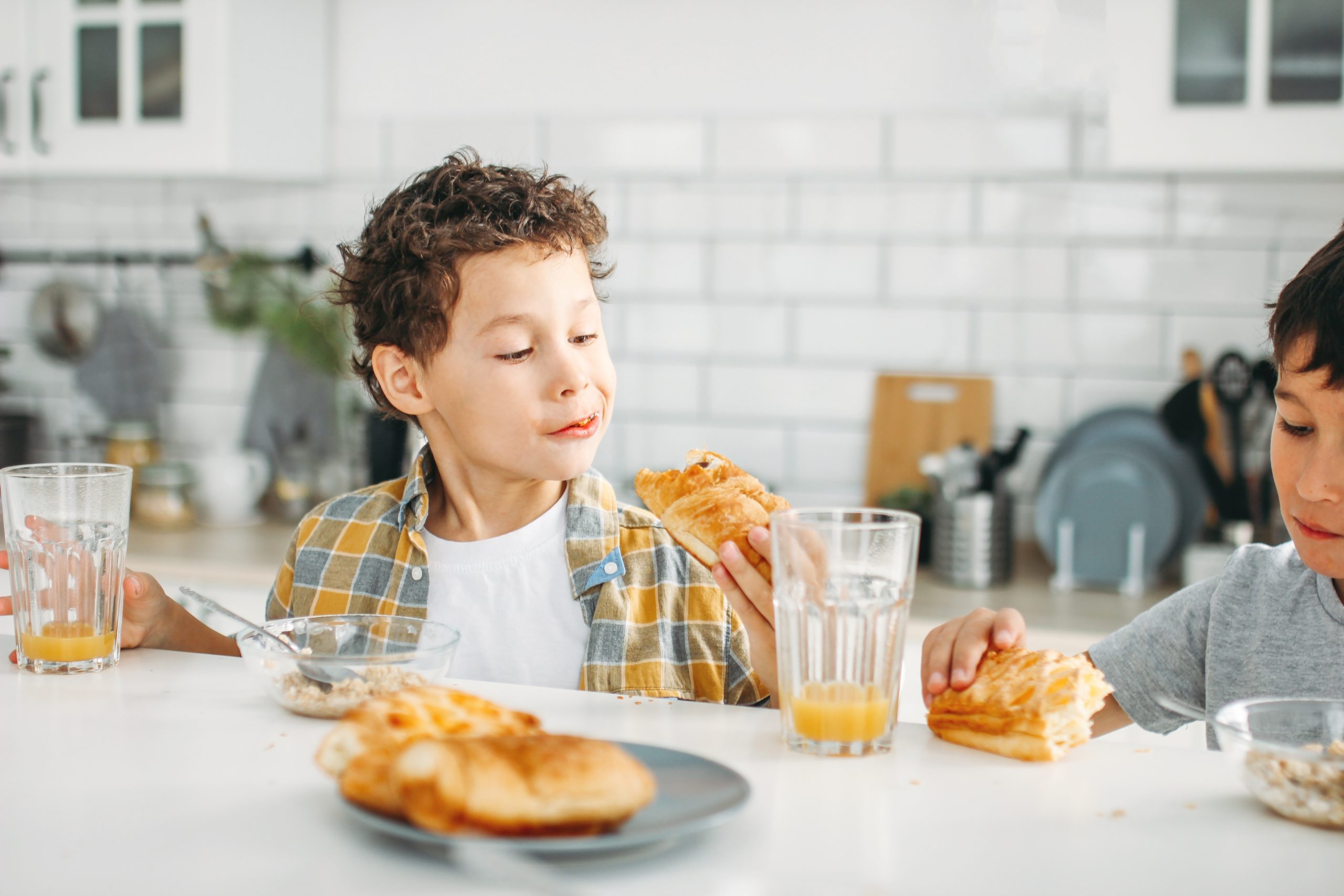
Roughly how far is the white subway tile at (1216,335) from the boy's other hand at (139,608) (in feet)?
5.75

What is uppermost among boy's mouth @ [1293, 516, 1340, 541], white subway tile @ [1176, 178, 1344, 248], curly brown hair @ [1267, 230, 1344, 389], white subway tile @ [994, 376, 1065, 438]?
white subway tile @ [1176, 178, 1344, 248]

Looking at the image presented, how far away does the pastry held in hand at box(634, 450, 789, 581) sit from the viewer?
89 centimetres

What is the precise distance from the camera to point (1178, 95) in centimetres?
185

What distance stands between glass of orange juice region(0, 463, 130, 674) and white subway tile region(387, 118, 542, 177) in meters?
1.59

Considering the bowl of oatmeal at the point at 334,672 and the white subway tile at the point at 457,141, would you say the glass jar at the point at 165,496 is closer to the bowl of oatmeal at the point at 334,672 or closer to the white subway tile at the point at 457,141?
the white subway tile at the point at 457,141

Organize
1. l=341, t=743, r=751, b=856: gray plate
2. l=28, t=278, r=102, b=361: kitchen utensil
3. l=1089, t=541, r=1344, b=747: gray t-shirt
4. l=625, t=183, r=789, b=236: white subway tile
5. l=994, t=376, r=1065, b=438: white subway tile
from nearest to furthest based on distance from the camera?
l=341, t=743, r=751, b=856: gray plate
l=1089, t=541, r=1344, b=747: gray t-shirt
l=994, t=376, r=1065, b=438: white subway tile
l=625, t=183, r=789, b=236: white subway tile
l=28, t=278, r=102, b=361: kitchen utensil

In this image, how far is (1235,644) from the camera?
41.2 inches

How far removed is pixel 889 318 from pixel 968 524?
1.59 feet

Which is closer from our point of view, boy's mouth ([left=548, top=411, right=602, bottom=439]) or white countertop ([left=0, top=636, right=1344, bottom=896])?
white countertop ([left=0, top=636, right=1344, bottom=896])

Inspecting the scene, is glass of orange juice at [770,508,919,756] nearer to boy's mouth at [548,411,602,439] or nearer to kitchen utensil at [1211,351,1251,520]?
boy's mouth at [548,411,602,439]

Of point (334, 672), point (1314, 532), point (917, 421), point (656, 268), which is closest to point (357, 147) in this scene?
point (656, 268)

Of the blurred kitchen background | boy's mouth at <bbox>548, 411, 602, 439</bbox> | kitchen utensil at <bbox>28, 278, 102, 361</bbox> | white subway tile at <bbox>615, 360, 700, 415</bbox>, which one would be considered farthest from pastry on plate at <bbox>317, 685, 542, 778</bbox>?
kitchen utensil at <bbox>28, 278, 102, 361</bbox>

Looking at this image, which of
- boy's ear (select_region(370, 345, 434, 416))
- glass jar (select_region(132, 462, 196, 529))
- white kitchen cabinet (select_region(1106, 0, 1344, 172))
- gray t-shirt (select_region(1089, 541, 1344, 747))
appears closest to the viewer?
gray t-shirt (select_region(1089, 541, 1344, 747))

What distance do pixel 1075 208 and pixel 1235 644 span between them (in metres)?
1.28
